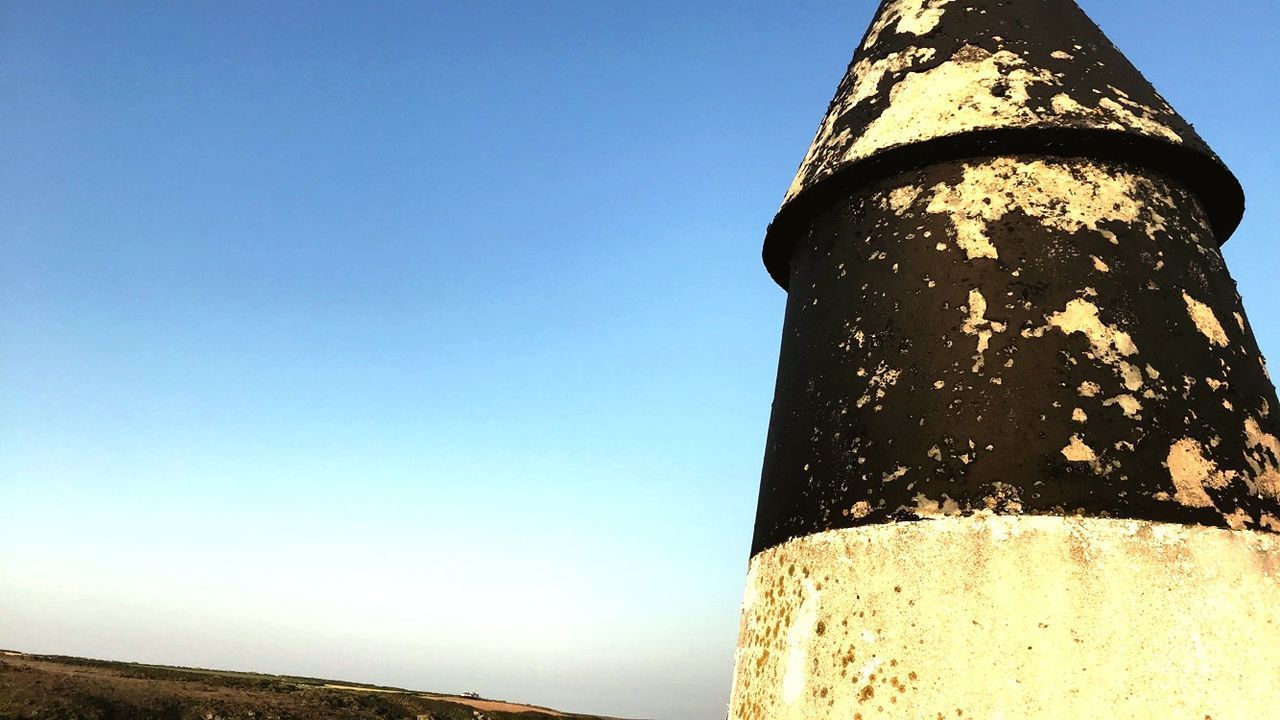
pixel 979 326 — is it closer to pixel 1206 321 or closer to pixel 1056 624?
pixel 1206 321

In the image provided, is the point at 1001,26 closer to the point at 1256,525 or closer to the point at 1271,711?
the point at 1256,525

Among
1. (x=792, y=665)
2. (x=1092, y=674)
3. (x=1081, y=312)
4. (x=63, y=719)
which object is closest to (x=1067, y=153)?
(x=1081, y=312)

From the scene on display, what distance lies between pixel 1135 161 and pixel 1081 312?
0.72m

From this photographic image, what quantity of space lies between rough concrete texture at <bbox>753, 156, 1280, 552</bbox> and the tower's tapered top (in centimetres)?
8

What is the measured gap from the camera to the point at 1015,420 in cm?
191

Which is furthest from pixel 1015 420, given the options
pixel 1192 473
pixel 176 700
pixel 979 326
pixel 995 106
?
pixel 176 700

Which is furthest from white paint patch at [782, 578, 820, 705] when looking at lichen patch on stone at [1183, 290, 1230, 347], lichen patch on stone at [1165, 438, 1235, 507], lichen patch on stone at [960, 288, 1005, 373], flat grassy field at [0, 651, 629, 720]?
flat grassy field at [0, 651, 629, 720]

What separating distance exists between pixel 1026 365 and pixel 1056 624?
0.67 meters

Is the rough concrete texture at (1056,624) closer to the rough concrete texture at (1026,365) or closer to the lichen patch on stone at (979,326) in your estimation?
the rough concrete texture at (1026,365)

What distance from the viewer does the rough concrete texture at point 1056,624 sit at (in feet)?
A: 5.41

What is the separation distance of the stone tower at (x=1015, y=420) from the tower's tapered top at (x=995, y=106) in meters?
0.01

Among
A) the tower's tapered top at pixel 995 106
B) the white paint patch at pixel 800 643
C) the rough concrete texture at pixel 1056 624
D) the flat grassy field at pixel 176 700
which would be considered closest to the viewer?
the rough concrete texture at pixel 1056 624

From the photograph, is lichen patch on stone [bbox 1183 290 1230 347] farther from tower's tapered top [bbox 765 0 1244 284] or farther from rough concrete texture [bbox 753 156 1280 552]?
tower's tapered top [bbox 765 0 1244 284]

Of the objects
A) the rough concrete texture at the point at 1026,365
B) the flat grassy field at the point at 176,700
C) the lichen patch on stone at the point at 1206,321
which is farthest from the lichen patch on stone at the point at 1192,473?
the flat grassy field at the point at 176,700
